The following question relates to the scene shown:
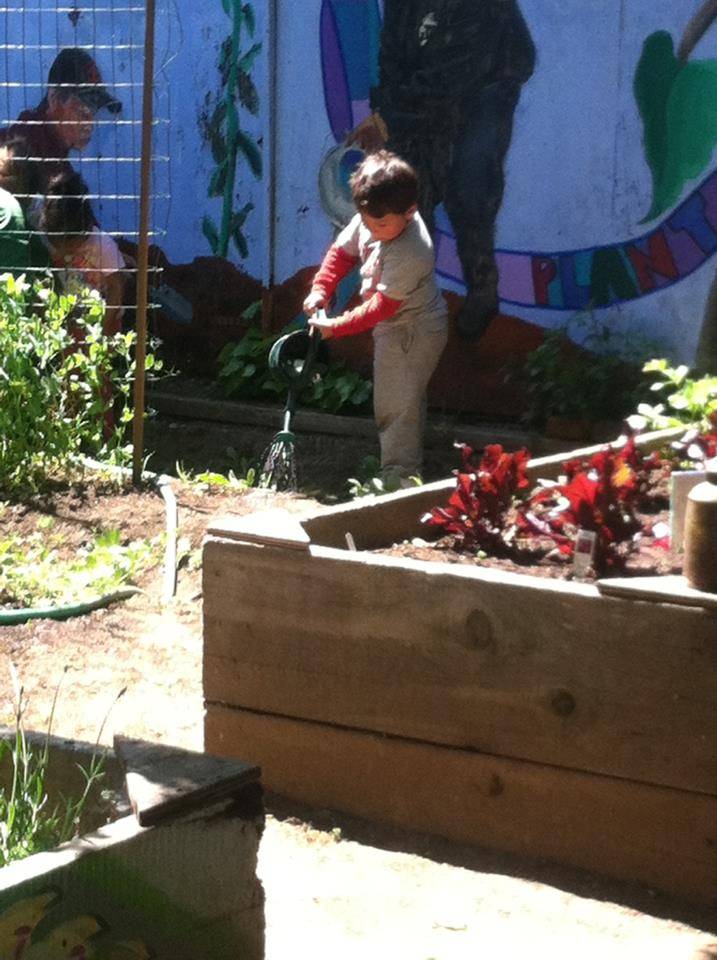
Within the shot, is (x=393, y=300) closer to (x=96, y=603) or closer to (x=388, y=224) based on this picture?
(x=388, y=224)

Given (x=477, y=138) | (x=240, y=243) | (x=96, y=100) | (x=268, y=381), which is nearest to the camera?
(x=477, y=138)

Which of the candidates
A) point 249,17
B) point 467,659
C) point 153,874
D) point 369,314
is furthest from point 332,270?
point 153,874

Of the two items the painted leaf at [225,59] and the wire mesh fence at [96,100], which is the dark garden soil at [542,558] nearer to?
the wire mesh fence at [96,100]

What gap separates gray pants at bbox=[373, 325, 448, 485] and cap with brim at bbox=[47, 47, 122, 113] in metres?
3.94

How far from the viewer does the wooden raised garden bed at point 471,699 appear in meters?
3.69

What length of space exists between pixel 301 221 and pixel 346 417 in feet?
4.53

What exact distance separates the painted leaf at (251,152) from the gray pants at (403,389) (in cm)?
263

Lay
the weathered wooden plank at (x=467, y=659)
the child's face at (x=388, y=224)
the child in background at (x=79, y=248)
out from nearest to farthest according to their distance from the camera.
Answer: the weathered wooden plank at (x=467, y=659) < the child's face at (x=388, y=224) < the child in background at (x=79, y=248)

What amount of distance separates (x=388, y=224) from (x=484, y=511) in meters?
2.98

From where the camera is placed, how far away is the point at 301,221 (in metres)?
9.60

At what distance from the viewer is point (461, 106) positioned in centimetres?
887

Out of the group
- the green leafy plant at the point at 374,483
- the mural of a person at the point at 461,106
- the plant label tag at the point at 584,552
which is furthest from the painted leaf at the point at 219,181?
the plant label tag at the point at 584,552

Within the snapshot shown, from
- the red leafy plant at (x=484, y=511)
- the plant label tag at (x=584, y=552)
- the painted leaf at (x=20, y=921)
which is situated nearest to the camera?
the painted leaf at (x=20, y=921)

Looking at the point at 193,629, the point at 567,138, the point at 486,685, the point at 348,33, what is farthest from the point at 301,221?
the point at 486,685
